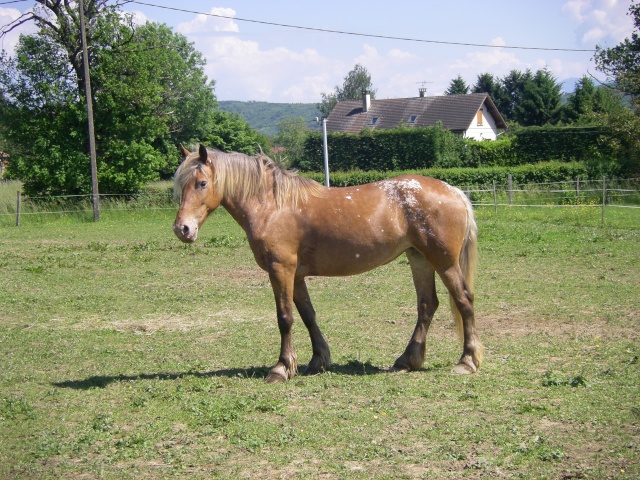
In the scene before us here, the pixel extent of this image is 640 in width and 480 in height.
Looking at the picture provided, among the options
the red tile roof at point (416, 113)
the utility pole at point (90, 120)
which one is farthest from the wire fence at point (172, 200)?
the red tile roof at point (416, 113)

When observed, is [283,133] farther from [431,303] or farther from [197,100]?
[431,303]

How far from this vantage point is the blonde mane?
630 cm

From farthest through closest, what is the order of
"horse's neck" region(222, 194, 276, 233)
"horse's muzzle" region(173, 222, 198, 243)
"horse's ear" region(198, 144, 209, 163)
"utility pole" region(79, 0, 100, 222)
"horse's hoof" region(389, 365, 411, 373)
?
"utility pole" region(79, 0, 100, 222), "horse's hoof" region(389, 365, 411, 373), "horse's neck" region(222, 194, 276, 233), "horse's ear" region(198, 144, 209, 163), "horse's muzzle" region(173, 222, 198, 243)

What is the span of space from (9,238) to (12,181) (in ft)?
53.7

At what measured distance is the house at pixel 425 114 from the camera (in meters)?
50.0

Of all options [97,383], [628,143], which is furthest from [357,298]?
[628,143]

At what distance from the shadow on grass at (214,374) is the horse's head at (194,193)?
4.45 feet

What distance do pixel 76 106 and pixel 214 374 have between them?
83.2 feet

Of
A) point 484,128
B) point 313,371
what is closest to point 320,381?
point 313,371

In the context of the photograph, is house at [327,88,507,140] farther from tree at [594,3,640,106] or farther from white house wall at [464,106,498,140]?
tree at [594,3,640,106]

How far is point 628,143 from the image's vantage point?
3275 cm

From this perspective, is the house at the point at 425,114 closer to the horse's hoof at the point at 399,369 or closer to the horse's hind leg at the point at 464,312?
the horse's hind leg at the point at 464,312

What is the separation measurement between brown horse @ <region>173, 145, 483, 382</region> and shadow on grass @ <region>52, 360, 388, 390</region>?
213 millimetres

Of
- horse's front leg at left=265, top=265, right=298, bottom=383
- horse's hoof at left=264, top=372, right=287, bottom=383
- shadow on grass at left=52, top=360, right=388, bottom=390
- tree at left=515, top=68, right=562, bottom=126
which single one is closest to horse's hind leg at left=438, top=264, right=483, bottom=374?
shadow on grass at left=52, top=360, right=388, bottom=390
